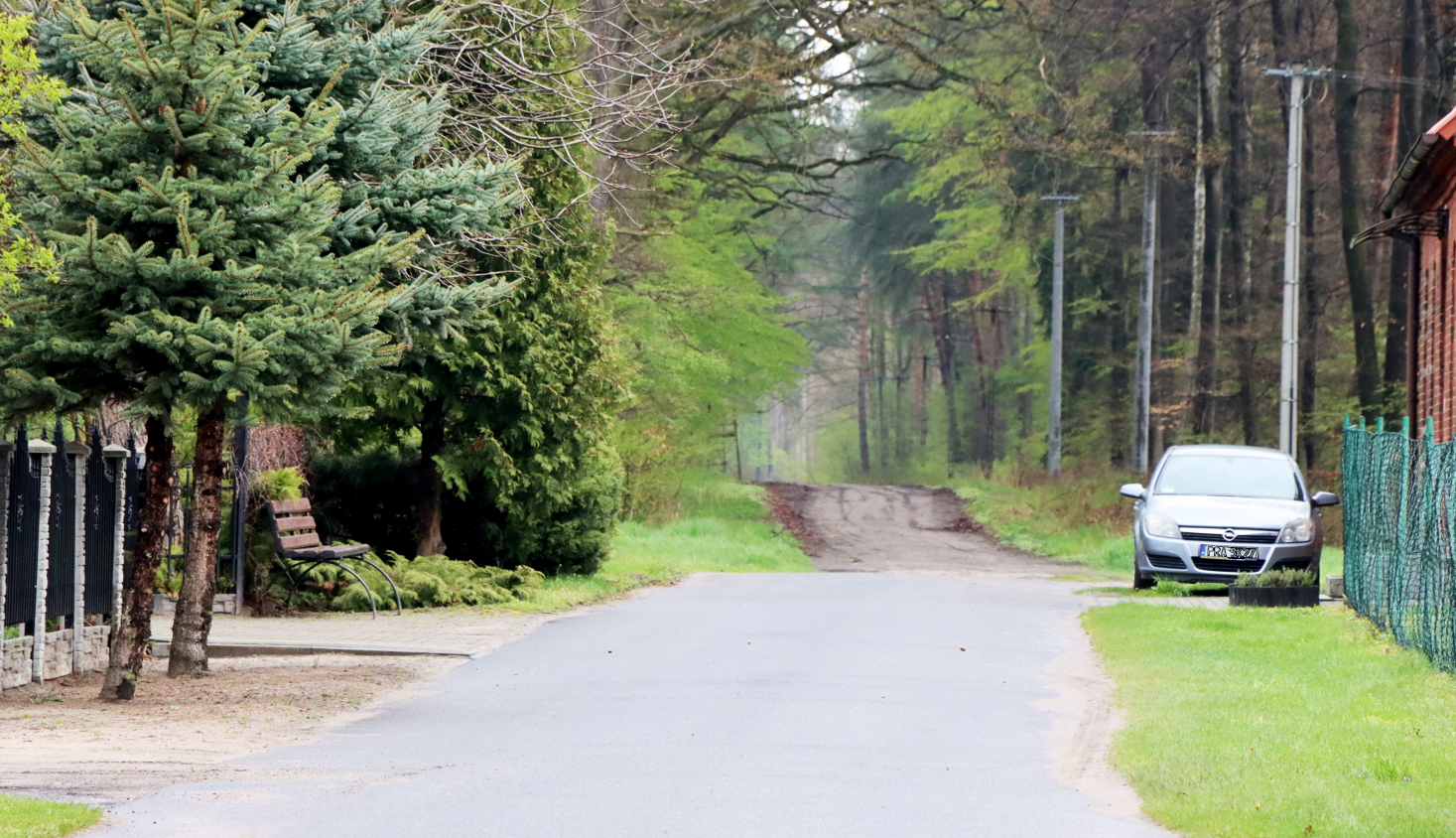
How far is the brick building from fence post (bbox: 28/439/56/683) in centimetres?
1508

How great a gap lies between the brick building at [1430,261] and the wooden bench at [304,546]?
12.8m

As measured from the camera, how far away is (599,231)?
20.6 m

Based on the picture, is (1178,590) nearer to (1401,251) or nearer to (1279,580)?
(1279,580)

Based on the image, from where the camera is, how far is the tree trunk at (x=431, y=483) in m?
19.3

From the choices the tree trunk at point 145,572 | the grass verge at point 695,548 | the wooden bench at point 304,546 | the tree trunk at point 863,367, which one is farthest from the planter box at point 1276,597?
the tree trunk at point 863,367

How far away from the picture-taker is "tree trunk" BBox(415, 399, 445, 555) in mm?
19297

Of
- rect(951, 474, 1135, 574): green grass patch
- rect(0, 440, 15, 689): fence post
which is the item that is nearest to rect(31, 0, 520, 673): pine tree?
rect(0, 440, 15, 689): fence post

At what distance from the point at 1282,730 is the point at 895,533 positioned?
104 ft

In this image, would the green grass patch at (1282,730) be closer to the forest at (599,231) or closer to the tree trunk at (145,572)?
the forest at (599,231)

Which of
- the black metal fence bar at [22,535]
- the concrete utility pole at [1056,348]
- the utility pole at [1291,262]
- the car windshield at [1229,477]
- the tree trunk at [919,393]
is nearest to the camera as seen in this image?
the black metal fence bar at [22,535]

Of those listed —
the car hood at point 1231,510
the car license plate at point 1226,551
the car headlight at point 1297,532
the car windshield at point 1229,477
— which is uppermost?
the car windshield at point 1229,477

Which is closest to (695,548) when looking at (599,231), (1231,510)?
(599,231)

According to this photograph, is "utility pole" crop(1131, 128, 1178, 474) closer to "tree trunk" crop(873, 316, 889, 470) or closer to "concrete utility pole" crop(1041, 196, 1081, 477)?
"concrete utility pole" crop(1041, 196, 1081, 477)

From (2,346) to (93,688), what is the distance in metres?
2.94
